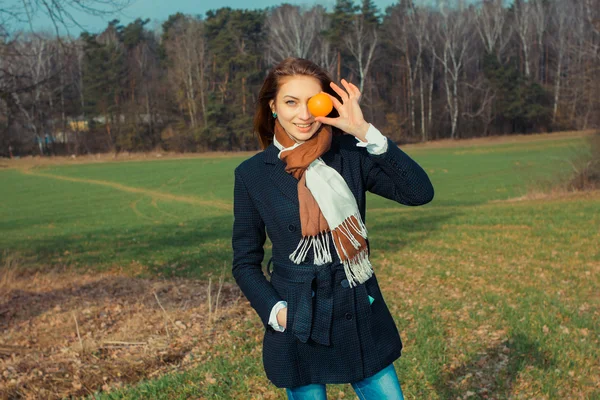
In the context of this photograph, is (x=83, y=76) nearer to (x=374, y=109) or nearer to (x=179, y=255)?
(x=374, y=109)

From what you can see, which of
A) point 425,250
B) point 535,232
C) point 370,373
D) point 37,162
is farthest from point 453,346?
point 37,162

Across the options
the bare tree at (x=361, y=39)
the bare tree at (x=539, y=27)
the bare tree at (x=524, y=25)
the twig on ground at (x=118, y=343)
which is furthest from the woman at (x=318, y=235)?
the bare tree at (x=539, y=27)

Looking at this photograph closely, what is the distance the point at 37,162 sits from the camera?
5453 cm

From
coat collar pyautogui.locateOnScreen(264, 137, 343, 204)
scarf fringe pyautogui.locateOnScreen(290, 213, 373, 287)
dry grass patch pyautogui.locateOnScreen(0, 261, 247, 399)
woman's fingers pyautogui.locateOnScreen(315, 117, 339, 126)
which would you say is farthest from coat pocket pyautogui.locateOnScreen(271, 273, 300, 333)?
dry grass patch pyautogui.locateOnScreen(0, 261, 247, 399)

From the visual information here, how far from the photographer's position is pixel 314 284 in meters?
2.48

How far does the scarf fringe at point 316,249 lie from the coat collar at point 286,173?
181 mm

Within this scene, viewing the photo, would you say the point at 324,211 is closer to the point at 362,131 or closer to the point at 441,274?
the point at 362,131

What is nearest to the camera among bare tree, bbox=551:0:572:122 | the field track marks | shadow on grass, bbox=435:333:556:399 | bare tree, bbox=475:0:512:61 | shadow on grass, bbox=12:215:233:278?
shadow on grass, bbox=435:333:556:399

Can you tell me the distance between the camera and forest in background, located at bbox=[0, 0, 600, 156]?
58031 millimetres

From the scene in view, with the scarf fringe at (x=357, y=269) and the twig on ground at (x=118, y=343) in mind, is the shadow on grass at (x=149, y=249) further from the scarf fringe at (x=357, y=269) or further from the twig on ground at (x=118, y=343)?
the scarf fringe at (x=357, y=269)

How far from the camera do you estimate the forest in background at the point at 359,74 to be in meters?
58.0

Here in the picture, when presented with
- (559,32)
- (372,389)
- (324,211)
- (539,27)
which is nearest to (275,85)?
(324,211)

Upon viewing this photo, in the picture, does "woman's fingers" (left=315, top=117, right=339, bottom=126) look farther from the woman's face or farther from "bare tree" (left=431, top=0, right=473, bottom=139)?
"bare tree" (left=431, top=0, right=473, bottom=139)

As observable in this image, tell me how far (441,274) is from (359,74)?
53.1 metres
